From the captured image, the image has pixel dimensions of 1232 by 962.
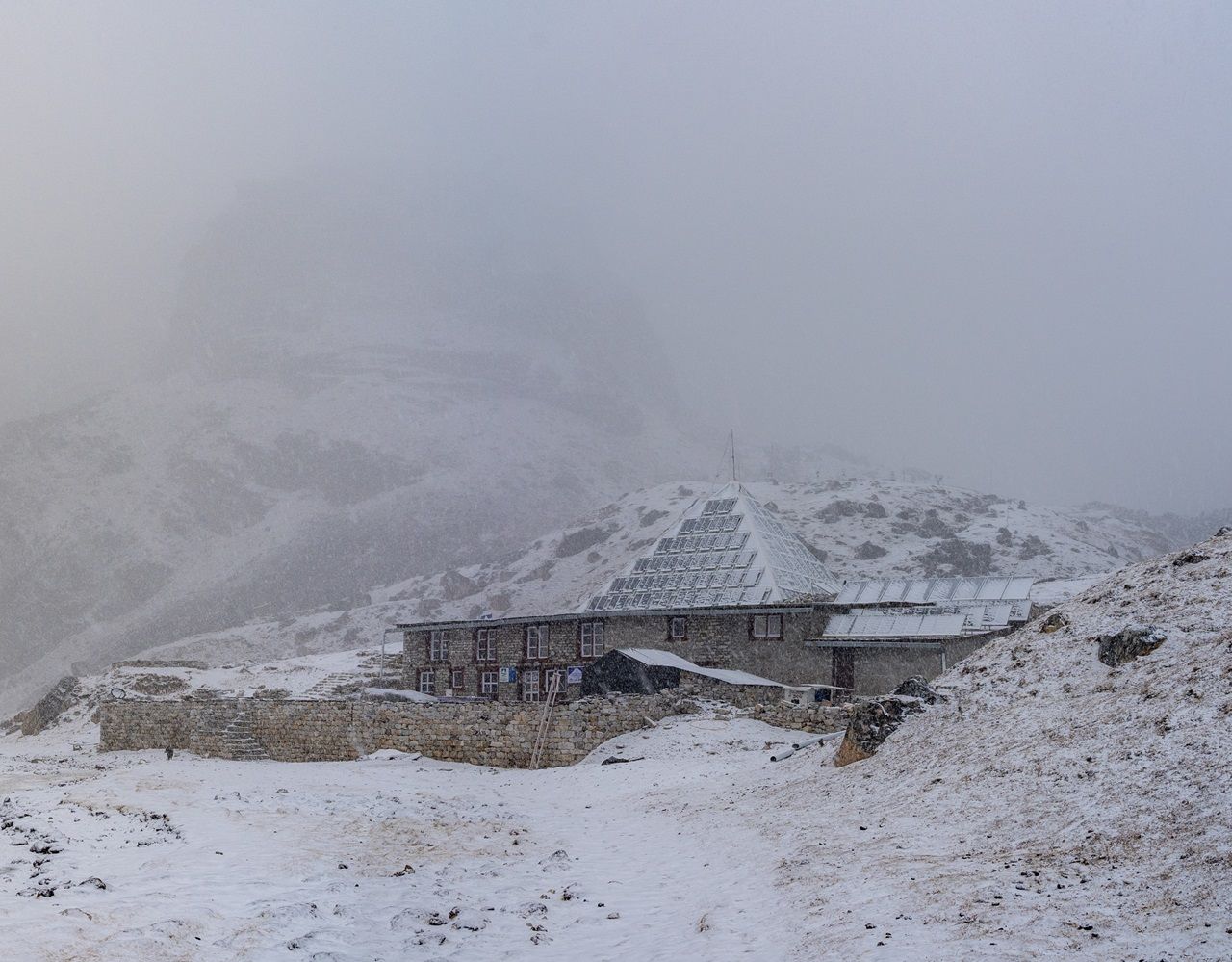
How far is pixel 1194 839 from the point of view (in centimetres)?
880

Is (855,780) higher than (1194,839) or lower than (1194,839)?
lower

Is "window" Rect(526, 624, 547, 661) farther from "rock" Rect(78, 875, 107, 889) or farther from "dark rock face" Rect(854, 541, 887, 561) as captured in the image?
"dark rock face" Rect(854, 541, 887, 561)

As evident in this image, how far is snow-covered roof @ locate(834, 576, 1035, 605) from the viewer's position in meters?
46.1

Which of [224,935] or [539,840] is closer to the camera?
[224,935]

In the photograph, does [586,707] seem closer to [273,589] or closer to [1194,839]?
[1194,839]

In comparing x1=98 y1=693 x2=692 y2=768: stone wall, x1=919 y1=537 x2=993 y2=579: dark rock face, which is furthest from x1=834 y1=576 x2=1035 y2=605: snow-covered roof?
x1=919 y1=537 x2=993 y2=579: dark rock face

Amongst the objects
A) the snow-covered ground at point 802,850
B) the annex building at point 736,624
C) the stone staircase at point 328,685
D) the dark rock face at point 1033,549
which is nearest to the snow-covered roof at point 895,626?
the annex building at point 736,624

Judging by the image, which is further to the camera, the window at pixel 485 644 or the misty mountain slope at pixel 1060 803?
the window at pixel 485 644

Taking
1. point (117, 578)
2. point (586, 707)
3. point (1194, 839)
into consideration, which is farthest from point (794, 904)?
point (117, 578)

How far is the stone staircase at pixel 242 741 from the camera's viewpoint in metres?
35.9

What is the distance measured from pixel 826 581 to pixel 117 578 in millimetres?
155114

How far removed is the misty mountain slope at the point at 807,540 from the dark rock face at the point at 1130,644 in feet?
236

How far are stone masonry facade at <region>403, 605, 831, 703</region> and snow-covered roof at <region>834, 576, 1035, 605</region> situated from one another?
3852 mm

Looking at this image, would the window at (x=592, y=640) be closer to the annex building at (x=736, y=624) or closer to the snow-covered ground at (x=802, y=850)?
the annex building at (x=736, y=624)
